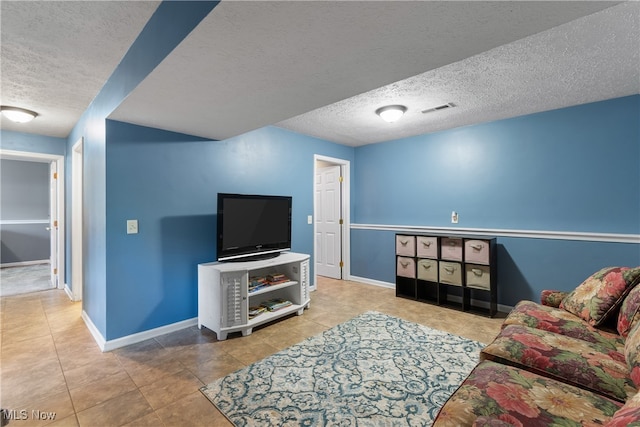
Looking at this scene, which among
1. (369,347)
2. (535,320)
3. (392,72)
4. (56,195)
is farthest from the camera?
(56,195)

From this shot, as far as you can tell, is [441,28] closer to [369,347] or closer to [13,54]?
[369,347]

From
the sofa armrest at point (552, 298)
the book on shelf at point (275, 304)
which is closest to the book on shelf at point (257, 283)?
the book on shelf at point (275, 304)

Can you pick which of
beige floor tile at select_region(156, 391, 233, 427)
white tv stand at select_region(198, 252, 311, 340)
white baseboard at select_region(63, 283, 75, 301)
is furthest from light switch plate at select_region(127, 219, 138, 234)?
white baseboard at select_region(63, 283, 75, 301)

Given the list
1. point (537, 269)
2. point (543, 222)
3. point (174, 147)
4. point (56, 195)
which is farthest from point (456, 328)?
point (56, 195)

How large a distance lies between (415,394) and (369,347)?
0.70 metres

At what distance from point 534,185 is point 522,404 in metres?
3.04

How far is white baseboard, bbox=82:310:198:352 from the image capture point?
2.56m

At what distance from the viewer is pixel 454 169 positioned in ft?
13.2

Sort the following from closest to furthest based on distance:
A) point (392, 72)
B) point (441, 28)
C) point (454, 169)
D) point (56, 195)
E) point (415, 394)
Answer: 1. point (441, 28)
2. point (392, 72)
3. point (415, 394)
4. point (454, 169)
5. point (56, 195)

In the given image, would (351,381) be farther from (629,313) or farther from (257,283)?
(629,313)

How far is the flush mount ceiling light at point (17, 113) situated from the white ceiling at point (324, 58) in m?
0.16

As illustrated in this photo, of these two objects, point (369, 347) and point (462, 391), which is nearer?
point (462, 391)

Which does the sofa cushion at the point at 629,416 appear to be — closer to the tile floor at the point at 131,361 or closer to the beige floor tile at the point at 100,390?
the tile floor at the point at 131,361

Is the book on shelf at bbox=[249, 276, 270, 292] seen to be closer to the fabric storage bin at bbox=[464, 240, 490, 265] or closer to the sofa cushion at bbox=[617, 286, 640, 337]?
the fabric storage bin at bbox=[464, 240, 490, 265]
